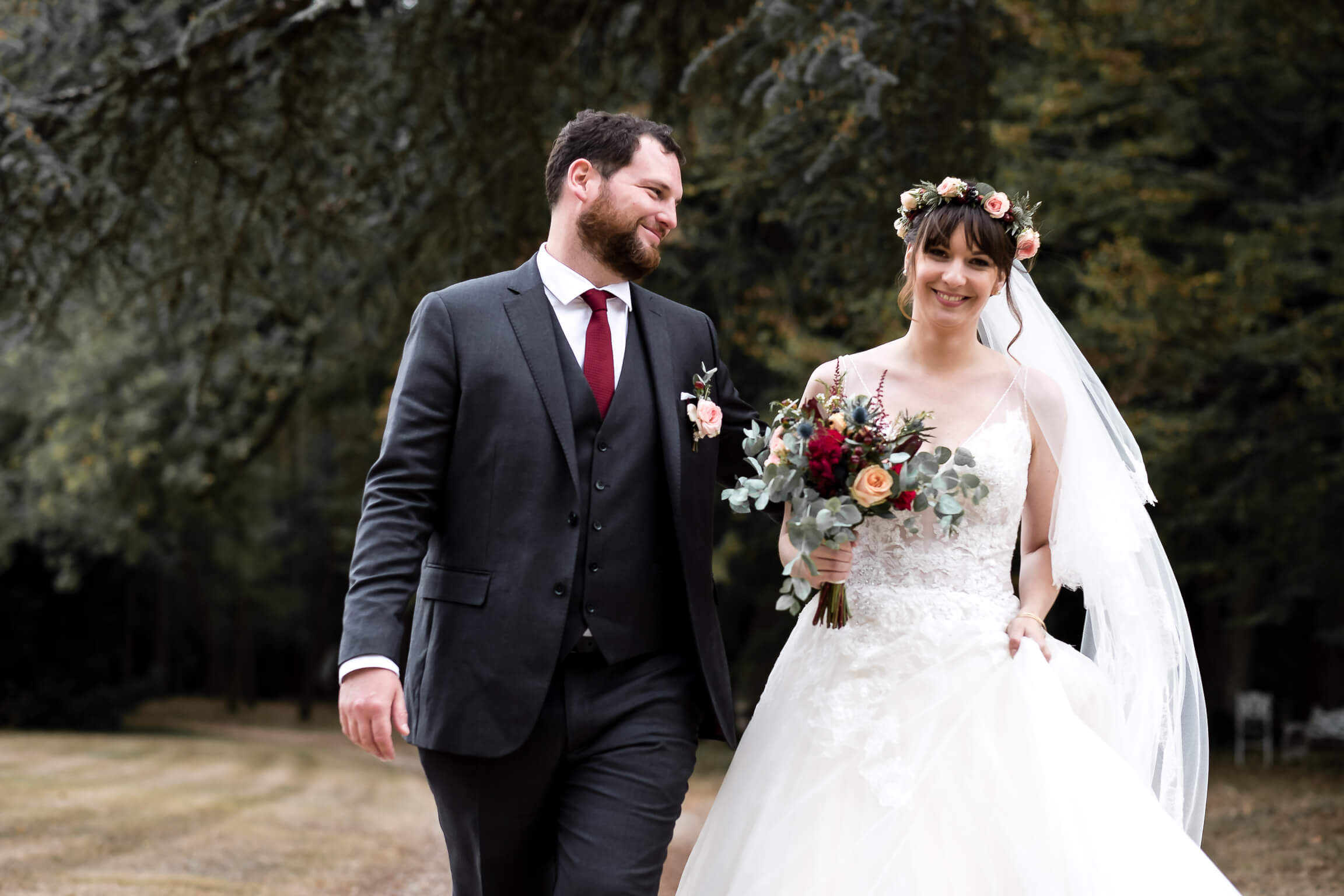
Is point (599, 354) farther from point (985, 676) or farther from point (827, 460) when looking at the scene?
point (985, 676)

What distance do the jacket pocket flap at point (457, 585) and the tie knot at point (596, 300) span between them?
2.34 feet

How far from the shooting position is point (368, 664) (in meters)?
2.84

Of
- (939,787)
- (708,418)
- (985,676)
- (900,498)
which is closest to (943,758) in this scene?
(939,787)

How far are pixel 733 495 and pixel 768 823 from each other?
0.84 m

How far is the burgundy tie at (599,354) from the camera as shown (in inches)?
127

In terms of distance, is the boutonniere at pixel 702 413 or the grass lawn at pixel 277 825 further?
the grass lawn at pixel 277 825

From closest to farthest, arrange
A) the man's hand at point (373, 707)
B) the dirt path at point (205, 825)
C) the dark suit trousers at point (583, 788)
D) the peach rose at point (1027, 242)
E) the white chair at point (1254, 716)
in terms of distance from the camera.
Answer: the man's hand at point (373, 707) → the dark suit trousers at point (583, 788) → the peach rose at point (1027, 242) → the dirt path at point (205, 825) → the white chair at point (1254, 716)

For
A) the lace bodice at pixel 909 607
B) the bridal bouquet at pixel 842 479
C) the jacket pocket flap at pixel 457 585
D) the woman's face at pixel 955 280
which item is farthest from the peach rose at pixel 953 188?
the jacket pocket flap at pixel 457 585

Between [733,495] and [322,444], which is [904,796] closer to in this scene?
[733,495]

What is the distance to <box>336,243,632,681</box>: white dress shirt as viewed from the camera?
331 cm

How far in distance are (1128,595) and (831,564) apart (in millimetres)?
923

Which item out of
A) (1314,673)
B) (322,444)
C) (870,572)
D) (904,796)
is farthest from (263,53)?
(322,444)

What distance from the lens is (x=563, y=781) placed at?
10.3 feet

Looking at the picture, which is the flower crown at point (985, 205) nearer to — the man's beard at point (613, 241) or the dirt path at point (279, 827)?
the man's beard at point (613, 241)
